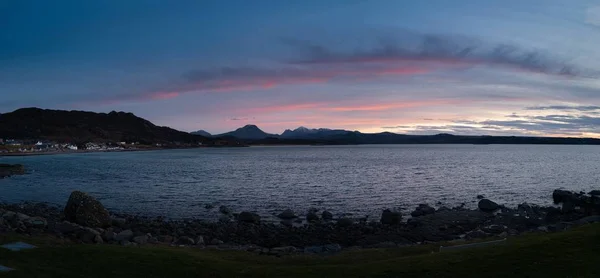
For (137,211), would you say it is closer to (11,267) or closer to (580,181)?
(11,267)

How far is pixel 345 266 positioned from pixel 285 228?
17527mm

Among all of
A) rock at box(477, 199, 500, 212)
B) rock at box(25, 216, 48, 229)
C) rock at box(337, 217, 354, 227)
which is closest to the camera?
rock at box(25, 216, 48, 229)

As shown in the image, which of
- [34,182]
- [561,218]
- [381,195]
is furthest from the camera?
[34,182]

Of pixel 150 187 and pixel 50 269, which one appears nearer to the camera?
pixel 50 269

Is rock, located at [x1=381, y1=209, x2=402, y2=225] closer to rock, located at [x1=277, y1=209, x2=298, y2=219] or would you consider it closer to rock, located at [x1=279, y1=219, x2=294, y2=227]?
rock, located at [x1=279, y1=219, x2=294, y2=227]

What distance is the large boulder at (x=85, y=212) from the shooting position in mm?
33688

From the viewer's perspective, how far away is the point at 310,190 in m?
64.1

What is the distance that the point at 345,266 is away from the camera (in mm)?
18719

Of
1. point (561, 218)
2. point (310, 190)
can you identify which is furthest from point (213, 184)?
point (561, 218)

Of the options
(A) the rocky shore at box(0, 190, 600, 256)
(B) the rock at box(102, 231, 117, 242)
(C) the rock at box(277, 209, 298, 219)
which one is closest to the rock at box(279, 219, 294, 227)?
(A) the rocky shore at box(0, 190, 600, 256)

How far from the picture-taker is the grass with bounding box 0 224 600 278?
52.4 ft

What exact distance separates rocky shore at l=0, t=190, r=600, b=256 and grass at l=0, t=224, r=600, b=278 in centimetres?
752

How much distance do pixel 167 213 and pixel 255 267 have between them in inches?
1061

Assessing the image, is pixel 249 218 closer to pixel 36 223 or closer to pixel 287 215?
pixel 287 215
